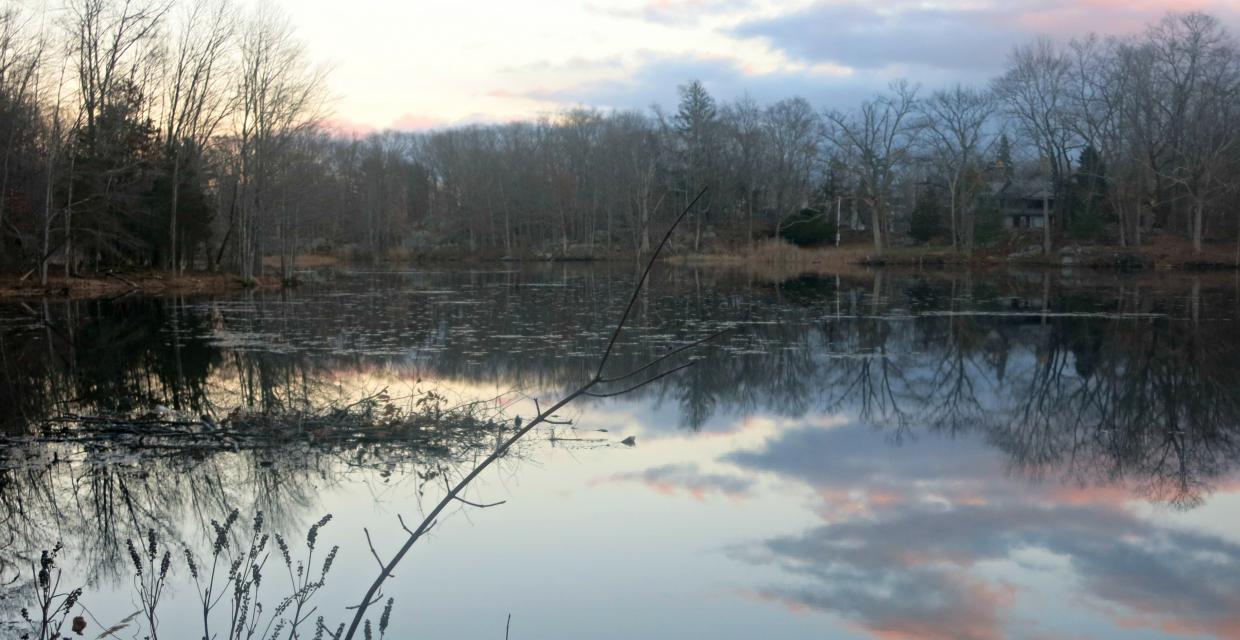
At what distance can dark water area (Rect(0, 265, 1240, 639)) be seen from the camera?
6105 mm

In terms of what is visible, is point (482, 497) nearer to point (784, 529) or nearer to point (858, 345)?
point (784, 529)

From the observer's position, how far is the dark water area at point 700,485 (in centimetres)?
611

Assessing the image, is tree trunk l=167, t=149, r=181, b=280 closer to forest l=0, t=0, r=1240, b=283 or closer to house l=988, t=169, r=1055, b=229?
forest l=0, t=0, r=1240, b=283

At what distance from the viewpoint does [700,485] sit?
29.2ft

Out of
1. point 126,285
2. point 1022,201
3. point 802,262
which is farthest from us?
point 1022,201

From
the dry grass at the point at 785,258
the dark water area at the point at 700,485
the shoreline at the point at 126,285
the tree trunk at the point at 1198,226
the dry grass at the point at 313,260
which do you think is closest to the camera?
the dark water area at the point at 700,485

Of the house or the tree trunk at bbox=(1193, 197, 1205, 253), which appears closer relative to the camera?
the tree trunk at bbox=(1193, 197, 1205, 253)

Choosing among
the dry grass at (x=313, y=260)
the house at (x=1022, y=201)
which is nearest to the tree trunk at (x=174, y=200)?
the dry grass at (x=313, y=260)

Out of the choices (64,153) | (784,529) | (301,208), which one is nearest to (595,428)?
(784,529)

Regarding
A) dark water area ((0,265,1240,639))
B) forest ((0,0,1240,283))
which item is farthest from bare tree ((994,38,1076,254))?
dark water area ((0,265,1240,639))

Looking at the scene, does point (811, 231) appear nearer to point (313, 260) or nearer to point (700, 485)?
point (313, 260)

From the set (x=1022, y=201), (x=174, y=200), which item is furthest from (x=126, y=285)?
(x=1022, y=201)

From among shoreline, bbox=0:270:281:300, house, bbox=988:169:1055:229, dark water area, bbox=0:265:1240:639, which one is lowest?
dark water area, bbox=0:265:1240:639

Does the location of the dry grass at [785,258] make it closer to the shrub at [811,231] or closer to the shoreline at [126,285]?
the shrub at [811,231]
